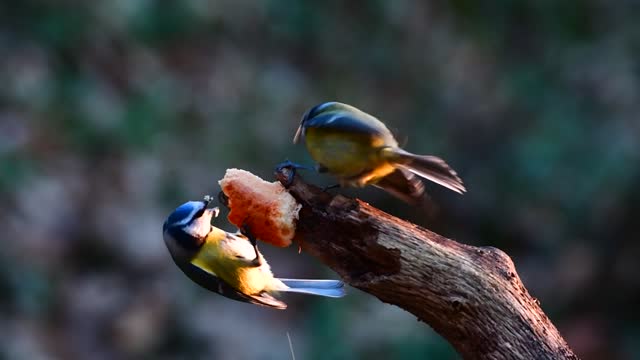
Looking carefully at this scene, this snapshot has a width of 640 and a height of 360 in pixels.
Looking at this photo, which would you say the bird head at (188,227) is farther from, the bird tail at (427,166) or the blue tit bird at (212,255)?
the bird tail at (427,166)

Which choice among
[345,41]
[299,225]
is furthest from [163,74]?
[299,225]

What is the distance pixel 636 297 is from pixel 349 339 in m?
0.89

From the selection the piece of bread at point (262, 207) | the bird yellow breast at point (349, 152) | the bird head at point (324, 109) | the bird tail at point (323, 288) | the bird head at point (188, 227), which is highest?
the bird head at point (324, 109)

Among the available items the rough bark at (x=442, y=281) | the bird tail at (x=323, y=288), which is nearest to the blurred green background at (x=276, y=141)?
the bird tail at (x=323, y=288)

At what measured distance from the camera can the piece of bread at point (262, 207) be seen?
1.41m

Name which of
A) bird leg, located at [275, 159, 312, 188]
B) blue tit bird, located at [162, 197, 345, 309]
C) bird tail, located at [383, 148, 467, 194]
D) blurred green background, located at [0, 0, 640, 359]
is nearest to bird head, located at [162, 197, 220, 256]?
blue tit bird, located at [162, 197, 345, 309]

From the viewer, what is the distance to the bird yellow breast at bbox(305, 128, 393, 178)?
1.47 meters

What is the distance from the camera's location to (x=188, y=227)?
1529mm

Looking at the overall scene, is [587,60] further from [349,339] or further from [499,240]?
[349,339]

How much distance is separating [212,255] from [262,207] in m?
0.14

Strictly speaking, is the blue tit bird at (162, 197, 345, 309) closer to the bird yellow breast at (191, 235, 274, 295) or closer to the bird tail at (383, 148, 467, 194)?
the bird yellow breast at (191, 235, 274, 295)

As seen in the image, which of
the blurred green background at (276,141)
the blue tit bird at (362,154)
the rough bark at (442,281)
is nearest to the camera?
the rough bark at (442,281)

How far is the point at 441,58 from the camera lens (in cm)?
369

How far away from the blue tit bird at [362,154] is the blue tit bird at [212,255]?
0.15 m
